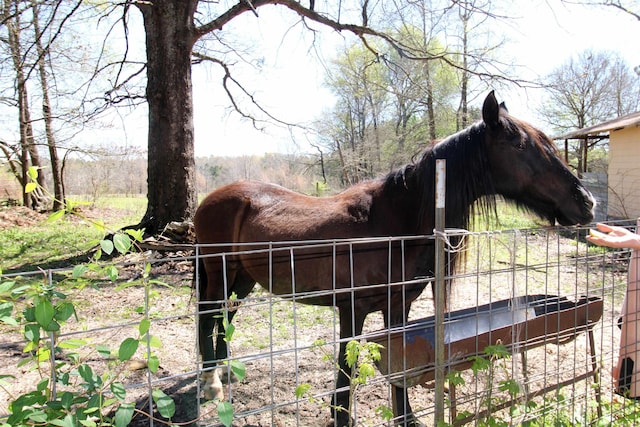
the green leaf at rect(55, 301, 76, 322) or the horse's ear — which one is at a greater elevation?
the horse's ear

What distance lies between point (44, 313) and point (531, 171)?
8.17ft

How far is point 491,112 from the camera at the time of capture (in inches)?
94.3

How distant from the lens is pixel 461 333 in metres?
2.80

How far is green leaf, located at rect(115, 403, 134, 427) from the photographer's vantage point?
3.47ft

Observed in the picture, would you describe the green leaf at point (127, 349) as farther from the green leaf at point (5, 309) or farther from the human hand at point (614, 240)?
the human hand at point (614, 240)

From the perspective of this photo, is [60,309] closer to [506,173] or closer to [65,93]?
[506,173]

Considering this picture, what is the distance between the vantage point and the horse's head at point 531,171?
2334 millimetres

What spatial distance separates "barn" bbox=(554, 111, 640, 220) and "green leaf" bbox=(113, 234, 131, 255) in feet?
39.4

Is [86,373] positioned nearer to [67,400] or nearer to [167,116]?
[67,400]

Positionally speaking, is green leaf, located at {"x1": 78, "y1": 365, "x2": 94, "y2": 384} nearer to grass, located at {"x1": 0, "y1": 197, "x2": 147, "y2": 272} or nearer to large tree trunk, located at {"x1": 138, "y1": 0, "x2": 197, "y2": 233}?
grass, located at {"x1": 0, "y1": 197, "x2": 147, "y2": 272}

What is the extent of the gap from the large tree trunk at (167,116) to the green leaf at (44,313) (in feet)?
20.5

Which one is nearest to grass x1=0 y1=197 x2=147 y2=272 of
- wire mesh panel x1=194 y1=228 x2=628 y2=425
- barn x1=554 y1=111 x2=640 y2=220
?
wire mesh panel x1=194 y1=228 x2=628 y2=425

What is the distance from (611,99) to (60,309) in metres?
30.7

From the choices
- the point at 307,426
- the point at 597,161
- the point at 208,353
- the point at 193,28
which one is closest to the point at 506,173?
the point at 307,426
